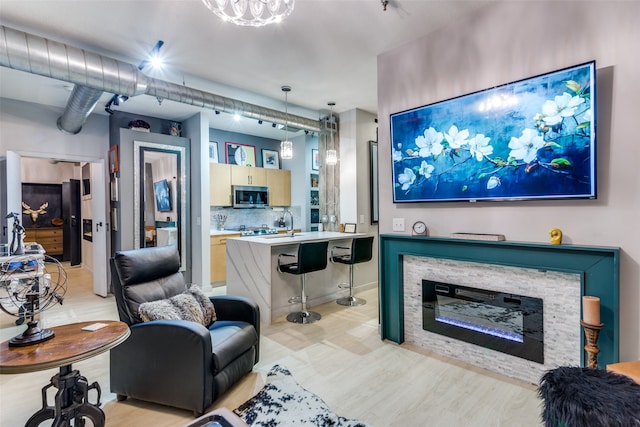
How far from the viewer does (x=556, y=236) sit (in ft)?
7.38

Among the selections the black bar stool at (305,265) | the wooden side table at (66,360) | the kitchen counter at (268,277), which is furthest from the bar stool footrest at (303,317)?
the wooden side table at (66,360)

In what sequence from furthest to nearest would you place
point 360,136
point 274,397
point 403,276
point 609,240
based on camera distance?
point 360,136, point 403,276, point 274,397, point 609,240

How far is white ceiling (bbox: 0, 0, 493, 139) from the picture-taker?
255 centimetres

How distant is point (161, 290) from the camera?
2.53 m

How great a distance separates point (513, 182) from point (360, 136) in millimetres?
2991

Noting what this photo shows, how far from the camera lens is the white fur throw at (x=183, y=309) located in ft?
7.36

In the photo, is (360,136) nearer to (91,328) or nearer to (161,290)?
(161,290)

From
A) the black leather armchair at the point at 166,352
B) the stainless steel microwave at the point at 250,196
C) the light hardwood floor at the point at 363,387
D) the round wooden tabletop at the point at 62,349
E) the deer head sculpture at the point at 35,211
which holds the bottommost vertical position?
the light hardwood floor at the point at 363,387

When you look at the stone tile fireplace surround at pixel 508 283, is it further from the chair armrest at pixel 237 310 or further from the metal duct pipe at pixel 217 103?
the metal duct pipe at pixel 217 103

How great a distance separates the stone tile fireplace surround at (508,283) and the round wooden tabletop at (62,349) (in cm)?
235

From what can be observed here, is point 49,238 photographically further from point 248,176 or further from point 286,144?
point 286,144

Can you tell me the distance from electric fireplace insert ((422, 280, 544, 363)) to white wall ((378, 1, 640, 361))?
483 millimetres

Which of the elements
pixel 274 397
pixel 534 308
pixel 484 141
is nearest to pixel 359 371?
pixel 274 397

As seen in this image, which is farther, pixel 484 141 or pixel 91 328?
pixel 484 141
